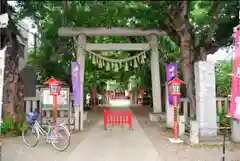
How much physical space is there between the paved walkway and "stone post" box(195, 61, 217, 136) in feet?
5.40

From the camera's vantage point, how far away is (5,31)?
31.6 feet

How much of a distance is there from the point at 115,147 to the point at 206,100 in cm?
293

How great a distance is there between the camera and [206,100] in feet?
28.2

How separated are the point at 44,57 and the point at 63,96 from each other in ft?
10.4

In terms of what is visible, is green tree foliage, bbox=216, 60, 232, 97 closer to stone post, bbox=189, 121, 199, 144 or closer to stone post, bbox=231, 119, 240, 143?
stone post, bbox=231, 119, 240, 143

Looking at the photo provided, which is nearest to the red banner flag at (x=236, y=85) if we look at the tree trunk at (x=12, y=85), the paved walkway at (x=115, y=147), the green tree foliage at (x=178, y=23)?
the green tree foliage at (x=178, y=23)

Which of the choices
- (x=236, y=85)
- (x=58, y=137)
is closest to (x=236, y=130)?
(x=236, y=85)

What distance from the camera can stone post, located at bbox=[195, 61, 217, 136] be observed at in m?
8.56

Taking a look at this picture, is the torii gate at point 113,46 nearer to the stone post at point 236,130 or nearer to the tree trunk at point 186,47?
the tree trunk at point 186,47

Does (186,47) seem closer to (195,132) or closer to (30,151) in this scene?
(195,132)

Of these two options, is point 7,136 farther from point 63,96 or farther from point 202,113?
point 202,113

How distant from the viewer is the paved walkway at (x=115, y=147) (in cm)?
718

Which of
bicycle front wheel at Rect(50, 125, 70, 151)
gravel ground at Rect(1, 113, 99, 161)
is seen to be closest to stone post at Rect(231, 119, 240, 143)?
gravel ground at Rect(1, 113, 99, 161)

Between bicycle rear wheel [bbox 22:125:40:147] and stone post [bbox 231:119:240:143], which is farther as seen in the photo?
stone post [bbox 231:119:240:143]
